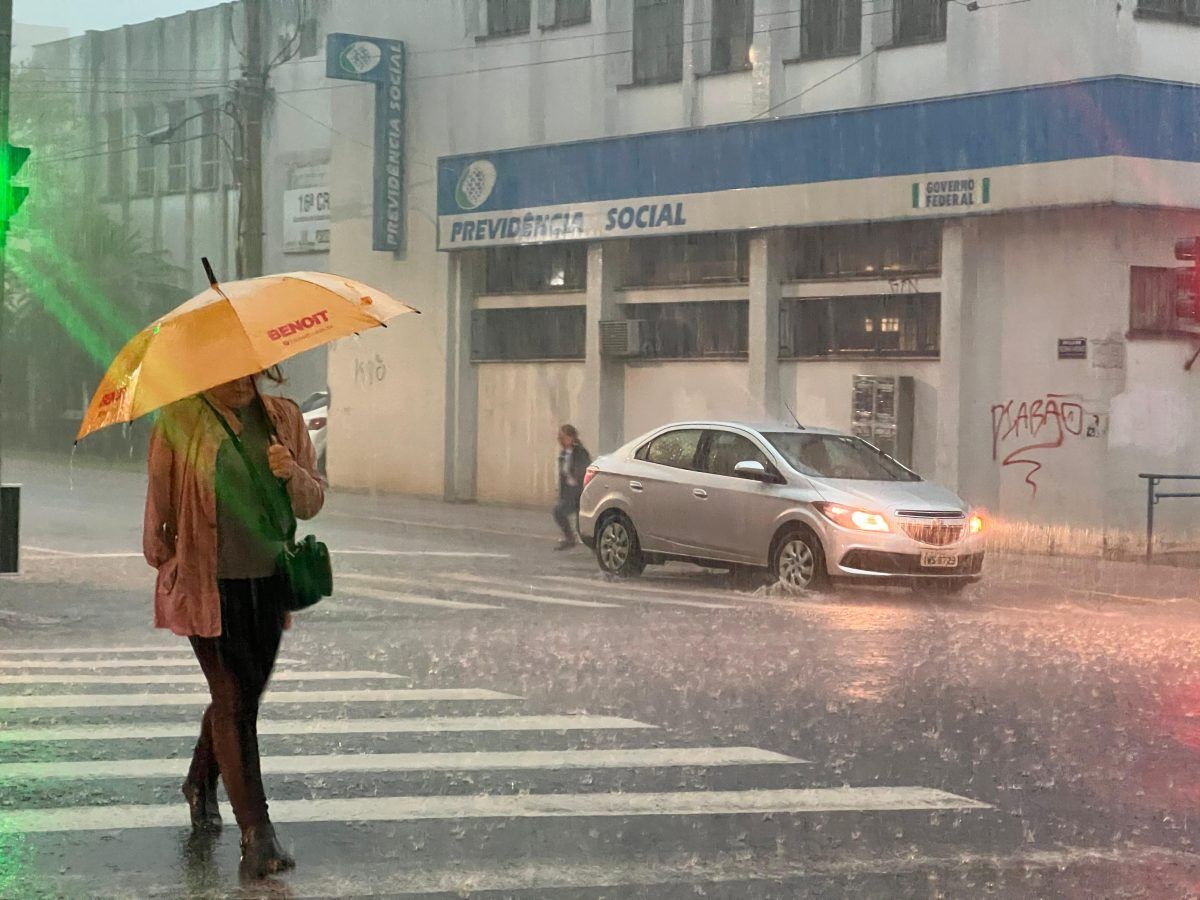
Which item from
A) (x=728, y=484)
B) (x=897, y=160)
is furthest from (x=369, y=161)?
(x=728, y=484)

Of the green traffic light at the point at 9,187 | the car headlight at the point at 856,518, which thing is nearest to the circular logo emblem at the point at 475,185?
the car headlight at the point at 856,518

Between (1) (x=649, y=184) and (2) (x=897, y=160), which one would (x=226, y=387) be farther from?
(1) (x=649, y=184)

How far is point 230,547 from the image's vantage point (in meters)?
6.37

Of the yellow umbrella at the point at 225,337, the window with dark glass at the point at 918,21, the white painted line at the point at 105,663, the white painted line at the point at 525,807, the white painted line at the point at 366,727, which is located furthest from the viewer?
the window with dark glass at the point at 918,21

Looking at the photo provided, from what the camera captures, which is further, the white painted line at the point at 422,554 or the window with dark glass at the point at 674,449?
the white painted line at the point at 422,554

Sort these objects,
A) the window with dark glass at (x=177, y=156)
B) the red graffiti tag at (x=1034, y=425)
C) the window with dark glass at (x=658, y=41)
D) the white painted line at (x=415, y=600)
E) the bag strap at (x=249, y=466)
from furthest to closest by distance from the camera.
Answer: the window with dark glass at (x=177, y=156) → the window with dark glass at (x=658, y=41) → the red graffiti tag at (x=1034, y=425) → the white painted line at (x=415, y=600) → the bag strap at (x=249, y=466)

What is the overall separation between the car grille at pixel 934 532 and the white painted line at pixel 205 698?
644 centimetres

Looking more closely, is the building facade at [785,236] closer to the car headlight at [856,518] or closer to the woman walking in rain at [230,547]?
the car headlight at [856,518]

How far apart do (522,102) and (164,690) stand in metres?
20.3

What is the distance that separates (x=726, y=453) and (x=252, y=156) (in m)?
12.2

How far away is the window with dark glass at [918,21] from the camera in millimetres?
23750

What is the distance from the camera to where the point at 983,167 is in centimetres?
2259

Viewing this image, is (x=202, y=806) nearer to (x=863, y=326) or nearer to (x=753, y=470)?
(x=753, y=470)

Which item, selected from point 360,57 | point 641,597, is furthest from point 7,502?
point 360,57
